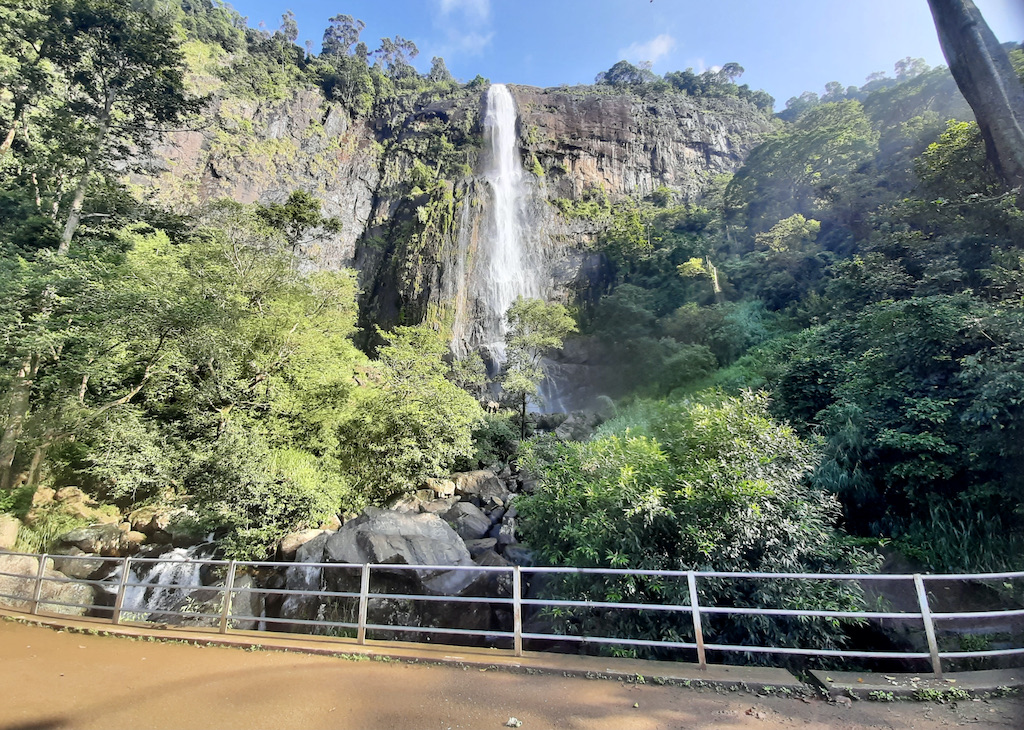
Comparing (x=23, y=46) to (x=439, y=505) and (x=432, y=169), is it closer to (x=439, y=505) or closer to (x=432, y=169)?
(x=439, y=505)

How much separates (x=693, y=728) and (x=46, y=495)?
45.2 feet

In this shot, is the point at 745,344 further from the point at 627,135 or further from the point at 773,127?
the point at 773,127

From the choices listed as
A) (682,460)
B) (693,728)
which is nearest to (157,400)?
(682,460)

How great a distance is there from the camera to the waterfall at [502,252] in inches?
1113

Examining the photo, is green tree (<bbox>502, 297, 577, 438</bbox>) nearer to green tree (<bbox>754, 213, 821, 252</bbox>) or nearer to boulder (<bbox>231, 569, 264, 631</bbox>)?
boulder (<bbox>231, 569, 264, 631</bbox>)

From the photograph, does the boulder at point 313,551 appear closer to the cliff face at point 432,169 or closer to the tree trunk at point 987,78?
the tree trunk at point 987,78

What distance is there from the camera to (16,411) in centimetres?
1012

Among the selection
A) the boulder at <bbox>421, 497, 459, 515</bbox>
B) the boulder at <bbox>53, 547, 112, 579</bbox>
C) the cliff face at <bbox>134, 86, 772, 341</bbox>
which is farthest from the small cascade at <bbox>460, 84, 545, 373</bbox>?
the boulder at <bbox>53, 547, 112, 579</bbox>

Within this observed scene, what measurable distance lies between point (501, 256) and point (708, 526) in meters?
27.4

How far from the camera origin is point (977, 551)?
6.16 meters

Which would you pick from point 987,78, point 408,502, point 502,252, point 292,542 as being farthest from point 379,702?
point 502,252

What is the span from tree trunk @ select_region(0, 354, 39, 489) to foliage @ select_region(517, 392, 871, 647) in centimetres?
1182

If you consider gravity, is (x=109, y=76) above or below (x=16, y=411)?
above

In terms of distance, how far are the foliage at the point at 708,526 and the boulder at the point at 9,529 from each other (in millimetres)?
10746
